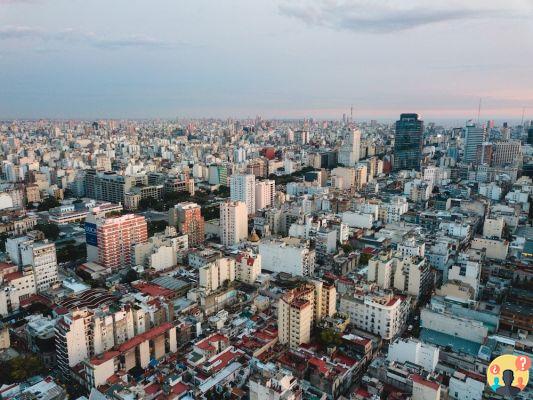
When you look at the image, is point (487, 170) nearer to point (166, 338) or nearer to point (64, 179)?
point (166, 338)

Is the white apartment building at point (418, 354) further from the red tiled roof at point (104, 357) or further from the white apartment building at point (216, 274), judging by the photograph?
the red tiled roof at point (104, 357)

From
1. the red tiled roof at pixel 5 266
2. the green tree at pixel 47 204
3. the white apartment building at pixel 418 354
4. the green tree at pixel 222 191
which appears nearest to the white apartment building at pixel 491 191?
the green tree at pixel 222 191

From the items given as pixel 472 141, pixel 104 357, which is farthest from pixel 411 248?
pixel 472 141

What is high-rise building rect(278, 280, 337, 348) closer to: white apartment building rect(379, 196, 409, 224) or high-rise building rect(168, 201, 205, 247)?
high-rise building rect(168, 201, 205, 247)

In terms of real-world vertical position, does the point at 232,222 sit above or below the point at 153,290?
above

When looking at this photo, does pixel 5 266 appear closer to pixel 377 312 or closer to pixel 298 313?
pixel 298 313
